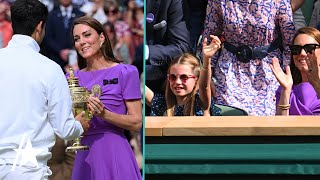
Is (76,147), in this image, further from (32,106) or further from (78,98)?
(32,106)

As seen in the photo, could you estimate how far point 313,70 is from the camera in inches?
175

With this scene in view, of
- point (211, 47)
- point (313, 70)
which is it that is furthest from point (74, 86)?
point (313, 70)

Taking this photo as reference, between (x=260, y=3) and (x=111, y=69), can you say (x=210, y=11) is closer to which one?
(x=260, y=3)

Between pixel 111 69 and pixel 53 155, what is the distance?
1.46 ft

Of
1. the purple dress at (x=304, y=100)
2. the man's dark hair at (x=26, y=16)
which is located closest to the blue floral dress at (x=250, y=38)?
the purple dress at (x=304, y=100)

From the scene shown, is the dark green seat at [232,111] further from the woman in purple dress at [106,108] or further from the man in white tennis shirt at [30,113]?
the man in white tennis shirt at [30,113]

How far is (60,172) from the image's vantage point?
12.9 feet

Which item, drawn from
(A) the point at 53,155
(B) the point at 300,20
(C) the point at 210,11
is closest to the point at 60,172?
(A) the point at 53,155

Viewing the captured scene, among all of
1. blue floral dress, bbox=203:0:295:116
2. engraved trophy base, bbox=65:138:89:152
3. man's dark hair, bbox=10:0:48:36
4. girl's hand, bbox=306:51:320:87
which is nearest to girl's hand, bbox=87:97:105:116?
engraved trophy base, bbox=65:138:89:152

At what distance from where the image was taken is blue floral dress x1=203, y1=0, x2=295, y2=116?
15.1 ft

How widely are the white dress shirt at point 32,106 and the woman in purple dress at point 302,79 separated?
126cm

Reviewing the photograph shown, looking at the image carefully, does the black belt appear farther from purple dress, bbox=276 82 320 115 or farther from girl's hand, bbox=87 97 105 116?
girl's hand, bbox=87 97 105 116

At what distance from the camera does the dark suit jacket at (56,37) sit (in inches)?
151

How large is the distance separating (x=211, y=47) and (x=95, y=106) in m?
0.84
